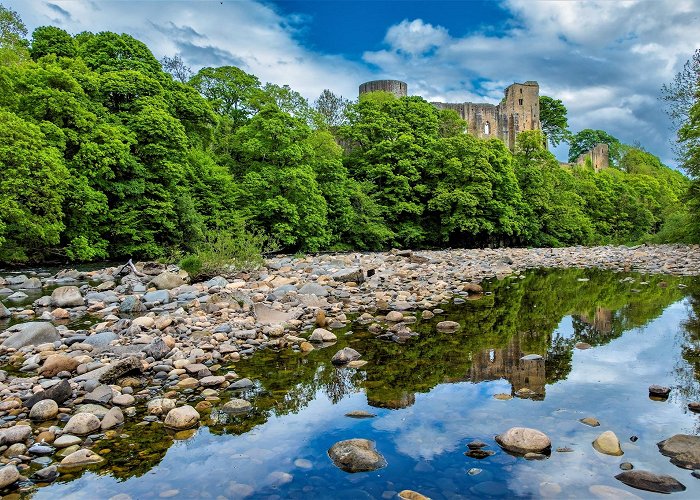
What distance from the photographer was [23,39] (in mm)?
29438

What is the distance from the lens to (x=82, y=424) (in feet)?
13.6

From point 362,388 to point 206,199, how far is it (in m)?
19.7

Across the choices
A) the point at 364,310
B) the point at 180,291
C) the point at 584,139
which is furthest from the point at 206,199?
the point at 584,139

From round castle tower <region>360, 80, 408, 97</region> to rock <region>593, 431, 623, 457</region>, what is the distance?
46231 millimetres

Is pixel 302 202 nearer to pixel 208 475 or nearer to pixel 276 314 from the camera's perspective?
pixel 276 314

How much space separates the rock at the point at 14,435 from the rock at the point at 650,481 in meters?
4.57

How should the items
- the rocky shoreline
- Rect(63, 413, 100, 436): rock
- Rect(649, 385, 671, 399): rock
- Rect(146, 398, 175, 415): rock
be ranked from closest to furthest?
Rect(63, 413, 100, 436): rock → the rocky shoreline → Rect(146, 398, 175, 415): rock → Rect(649, 385, 671, 399): rock

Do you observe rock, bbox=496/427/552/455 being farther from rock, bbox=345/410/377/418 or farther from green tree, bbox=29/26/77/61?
green tree, bbox=29/26/77/61

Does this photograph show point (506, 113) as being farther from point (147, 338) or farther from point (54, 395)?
point (54, 395)

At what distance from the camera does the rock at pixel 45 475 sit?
340cm

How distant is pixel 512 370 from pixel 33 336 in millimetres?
6637

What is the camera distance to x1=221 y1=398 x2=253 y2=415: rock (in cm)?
466

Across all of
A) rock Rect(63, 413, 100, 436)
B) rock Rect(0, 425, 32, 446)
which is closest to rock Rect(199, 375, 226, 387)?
rock Rect(63, 413, 100, 436)

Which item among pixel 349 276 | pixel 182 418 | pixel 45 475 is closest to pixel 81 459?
pixel 45 475
